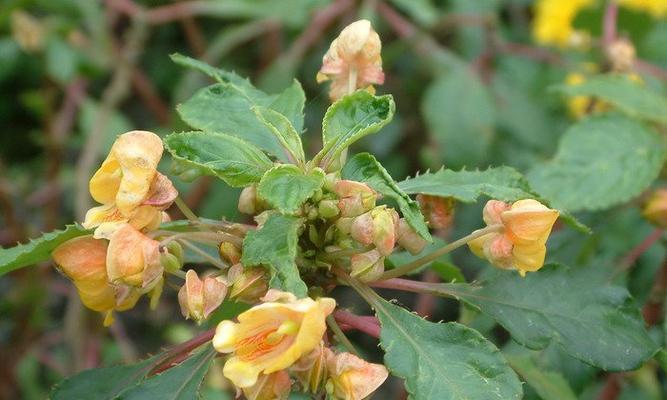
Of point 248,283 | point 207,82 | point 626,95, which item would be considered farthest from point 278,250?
point 207,82

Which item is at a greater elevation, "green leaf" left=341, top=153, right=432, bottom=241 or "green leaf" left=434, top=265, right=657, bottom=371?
"green leaf" left=341, top=153, right=432, bottom=241

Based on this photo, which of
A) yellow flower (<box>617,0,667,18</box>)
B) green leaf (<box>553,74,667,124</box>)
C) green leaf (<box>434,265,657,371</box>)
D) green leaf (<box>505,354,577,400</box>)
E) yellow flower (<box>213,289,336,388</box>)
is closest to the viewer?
yellow flower (<box>213,289,336,388</box>)

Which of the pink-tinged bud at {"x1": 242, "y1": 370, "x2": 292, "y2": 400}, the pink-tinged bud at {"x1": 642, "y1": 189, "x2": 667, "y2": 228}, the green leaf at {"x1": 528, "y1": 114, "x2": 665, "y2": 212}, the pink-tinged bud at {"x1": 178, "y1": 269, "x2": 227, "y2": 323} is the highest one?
the pink-tinged bud at {"x1": 178, "y1": 269, "x2": 227, "y2": 323}

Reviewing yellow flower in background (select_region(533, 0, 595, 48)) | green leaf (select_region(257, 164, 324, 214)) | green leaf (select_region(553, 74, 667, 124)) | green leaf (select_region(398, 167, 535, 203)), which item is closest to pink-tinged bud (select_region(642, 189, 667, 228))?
green leaf (select_region(553, 74, 667, 124))

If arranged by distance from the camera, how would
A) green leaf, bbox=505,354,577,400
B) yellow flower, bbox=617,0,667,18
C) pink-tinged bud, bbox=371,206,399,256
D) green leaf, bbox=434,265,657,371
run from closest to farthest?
pink-tinged bud, bbox=371,206,399,256, green leaf, bbox=434,265,657,371, green leaf, bbox=505,354,577,400, yellow flower, bbox=617,0,667,18

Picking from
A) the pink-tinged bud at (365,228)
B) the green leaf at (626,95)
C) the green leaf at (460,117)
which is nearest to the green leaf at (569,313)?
the pink-tinged bud at (365,228)

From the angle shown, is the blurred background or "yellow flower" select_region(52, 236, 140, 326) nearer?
"yellow flower" select_region(52, 236, 140, 326)

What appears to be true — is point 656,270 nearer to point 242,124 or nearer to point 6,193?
point 242,124

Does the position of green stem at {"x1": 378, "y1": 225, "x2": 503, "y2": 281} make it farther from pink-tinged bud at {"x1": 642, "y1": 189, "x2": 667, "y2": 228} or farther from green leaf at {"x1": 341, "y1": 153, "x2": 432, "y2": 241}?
pink-tinged bud at {"x1": 642, "y1": 189, "x2": 667, "y2": 228}
